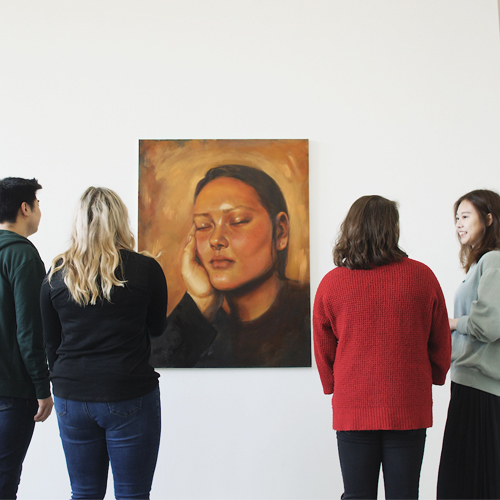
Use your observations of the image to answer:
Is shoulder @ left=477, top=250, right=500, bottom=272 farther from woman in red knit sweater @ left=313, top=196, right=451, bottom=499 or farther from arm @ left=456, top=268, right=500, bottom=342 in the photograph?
woman in red knit sweater @ left=313, top=196, right=451, bottom=499

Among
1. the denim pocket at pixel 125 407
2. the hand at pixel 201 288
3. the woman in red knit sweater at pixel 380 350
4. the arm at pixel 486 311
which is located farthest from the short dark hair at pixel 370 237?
the hand at pixel 201 288

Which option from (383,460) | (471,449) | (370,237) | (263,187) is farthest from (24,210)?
(471,449)

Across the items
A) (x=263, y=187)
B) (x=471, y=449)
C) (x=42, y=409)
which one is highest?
(x=263, y=187)

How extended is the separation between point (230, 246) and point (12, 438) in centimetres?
135

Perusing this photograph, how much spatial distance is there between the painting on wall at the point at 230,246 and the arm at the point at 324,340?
88 centimetres

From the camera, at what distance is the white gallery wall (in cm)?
251

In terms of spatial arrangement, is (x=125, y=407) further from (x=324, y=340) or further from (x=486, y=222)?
(x=486, y=222)

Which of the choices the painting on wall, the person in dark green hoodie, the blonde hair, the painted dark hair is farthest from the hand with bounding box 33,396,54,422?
the painted dark hair

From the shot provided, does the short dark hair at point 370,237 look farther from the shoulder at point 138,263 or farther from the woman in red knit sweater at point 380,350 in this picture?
the shoulder at point 138,263

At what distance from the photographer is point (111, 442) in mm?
1487

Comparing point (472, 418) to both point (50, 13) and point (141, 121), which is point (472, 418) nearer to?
point (141, 121)

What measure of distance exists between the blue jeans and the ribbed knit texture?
0.64 metres

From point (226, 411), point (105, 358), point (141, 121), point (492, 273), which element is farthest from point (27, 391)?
point (492, 273)

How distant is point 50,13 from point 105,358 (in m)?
2.20
